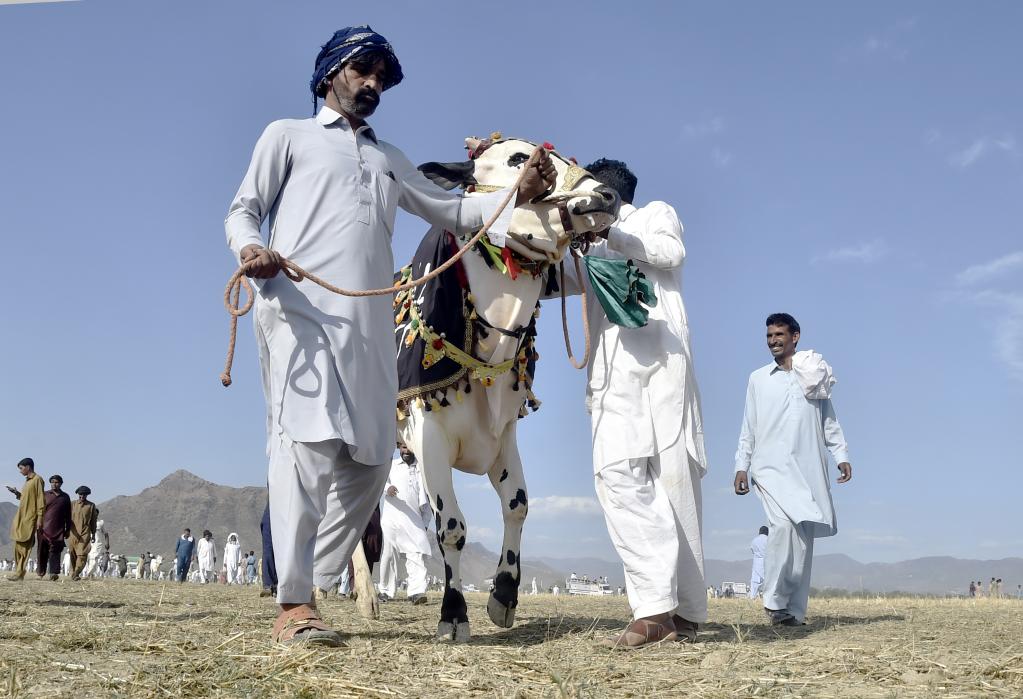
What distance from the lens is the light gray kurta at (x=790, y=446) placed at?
7801mm

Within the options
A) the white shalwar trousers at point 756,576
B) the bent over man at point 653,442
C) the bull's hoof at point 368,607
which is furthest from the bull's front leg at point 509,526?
the white shalwar trousers at point 756,576

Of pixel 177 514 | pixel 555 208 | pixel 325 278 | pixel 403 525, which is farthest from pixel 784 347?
pixel 177 514

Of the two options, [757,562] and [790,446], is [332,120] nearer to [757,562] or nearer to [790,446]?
[790,446]

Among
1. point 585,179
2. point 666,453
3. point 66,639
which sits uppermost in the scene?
point 585,179

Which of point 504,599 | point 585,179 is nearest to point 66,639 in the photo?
point 504,599

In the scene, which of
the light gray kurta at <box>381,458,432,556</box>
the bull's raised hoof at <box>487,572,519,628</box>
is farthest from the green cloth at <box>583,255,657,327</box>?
the light gray kurta at <box>381,458,432,556</box>

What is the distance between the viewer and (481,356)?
5387mm

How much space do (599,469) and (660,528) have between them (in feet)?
1.47

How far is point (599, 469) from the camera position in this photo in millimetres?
5305

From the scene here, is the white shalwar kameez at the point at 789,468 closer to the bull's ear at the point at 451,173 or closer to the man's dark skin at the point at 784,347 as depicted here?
the man's dark skin at the point at 784,347

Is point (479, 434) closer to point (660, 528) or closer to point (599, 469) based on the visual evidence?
point (599, 469)

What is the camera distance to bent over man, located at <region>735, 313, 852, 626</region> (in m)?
7.55

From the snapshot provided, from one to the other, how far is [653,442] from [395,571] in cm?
761

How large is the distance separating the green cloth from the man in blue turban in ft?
2.59
